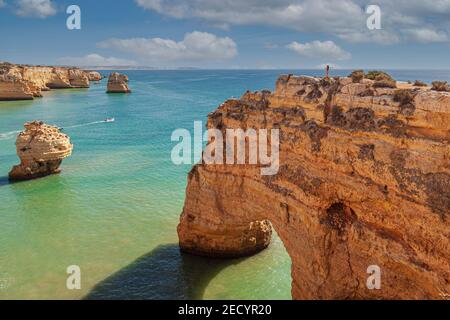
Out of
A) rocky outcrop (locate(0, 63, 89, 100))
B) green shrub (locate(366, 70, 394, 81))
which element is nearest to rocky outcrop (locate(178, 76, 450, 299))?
green shrub (locate(366, 70, 394, 81))

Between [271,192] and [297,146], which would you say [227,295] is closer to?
[271,192]

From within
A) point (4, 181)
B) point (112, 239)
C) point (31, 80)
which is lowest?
point (112, 239)

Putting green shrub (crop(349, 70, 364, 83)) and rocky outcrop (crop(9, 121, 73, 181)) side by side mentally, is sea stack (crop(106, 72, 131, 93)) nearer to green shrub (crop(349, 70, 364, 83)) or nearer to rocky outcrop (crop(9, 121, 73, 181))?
rocky outcrop (crop(9, 121, 73, 181))

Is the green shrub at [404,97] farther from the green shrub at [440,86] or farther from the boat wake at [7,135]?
the boat wake at [7,135]

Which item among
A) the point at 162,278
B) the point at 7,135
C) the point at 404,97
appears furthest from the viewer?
the point at 7,135

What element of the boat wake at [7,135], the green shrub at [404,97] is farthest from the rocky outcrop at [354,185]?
the boat wake at [7,135]

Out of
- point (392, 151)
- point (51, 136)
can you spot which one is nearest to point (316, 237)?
point (392, 151)

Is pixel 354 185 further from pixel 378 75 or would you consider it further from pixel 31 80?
pixel 31 80

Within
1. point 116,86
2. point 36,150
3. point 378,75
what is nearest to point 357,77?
point 378,75
